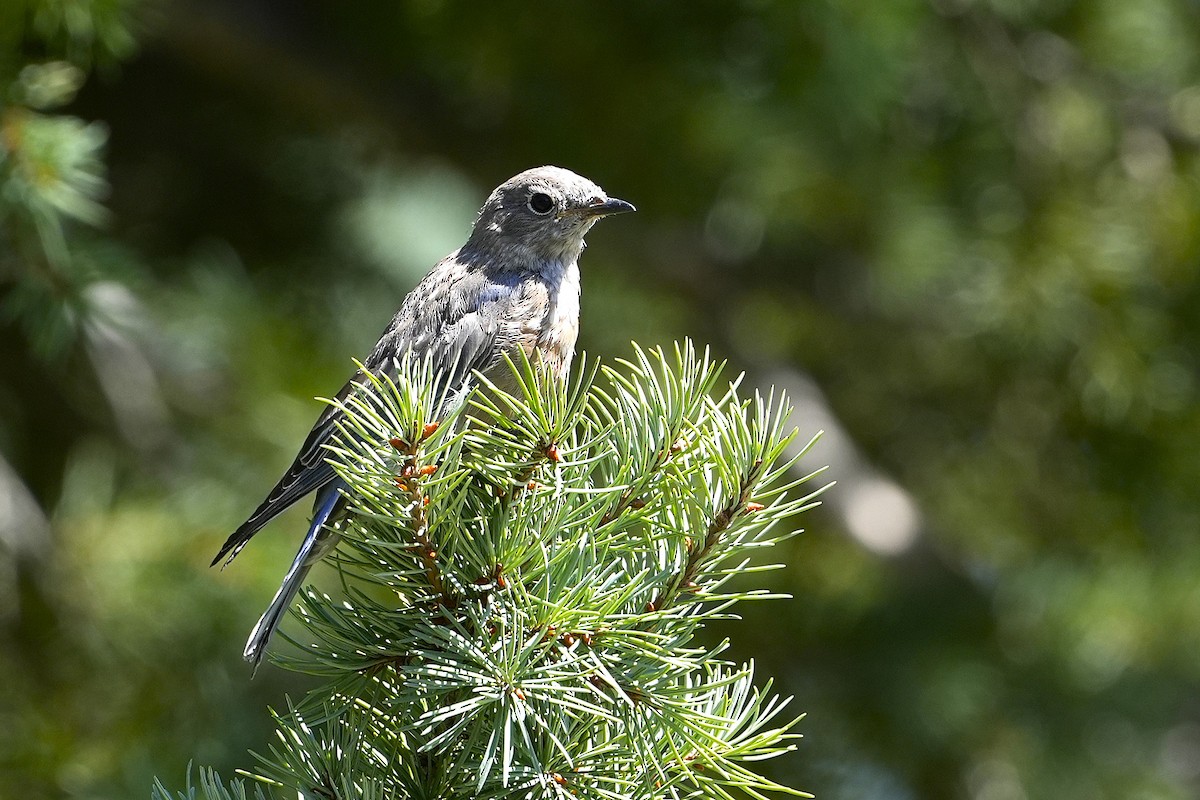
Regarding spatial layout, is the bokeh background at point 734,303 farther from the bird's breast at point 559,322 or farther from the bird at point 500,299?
the bird's breast at point 559,322

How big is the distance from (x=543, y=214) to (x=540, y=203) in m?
0.04

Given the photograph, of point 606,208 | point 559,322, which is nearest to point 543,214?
point 606,208

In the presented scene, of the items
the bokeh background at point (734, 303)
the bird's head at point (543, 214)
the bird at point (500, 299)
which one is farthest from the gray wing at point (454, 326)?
the bokeh background at point (734, 303)

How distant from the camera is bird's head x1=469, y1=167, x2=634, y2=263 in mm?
3691

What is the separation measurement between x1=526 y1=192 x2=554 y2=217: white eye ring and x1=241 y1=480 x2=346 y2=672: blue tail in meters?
1.30

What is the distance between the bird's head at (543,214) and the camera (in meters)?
3.69

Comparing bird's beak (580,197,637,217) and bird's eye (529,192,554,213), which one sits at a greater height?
bird's beak (580,197,637,217)

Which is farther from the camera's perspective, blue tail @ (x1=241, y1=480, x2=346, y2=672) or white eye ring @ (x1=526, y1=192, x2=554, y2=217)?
white eye ring @ (x1=526, y1=192, x2=554, y2=217)

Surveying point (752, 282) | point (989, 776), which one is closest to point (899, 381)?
point (752, 282)

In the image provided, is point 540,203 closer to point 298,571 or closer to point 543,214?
point 543,214

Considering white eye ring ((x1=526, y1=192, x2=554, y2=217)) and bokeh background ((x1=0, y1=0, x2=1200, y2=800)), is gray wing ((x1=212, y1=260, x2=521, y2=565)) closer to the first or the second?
white eye ring ((x1=526, y1=192, x2=554, y2=217))

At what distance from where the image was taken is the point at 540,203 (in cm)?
377

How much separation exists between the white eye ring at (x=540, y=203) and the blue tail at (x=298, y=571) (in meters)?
1.30

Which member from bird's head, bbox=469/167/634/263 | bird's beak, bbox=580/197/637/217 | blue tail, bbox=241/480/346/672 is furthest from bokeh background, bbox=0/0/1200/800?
blue tail, bbox=241/480/346/672
